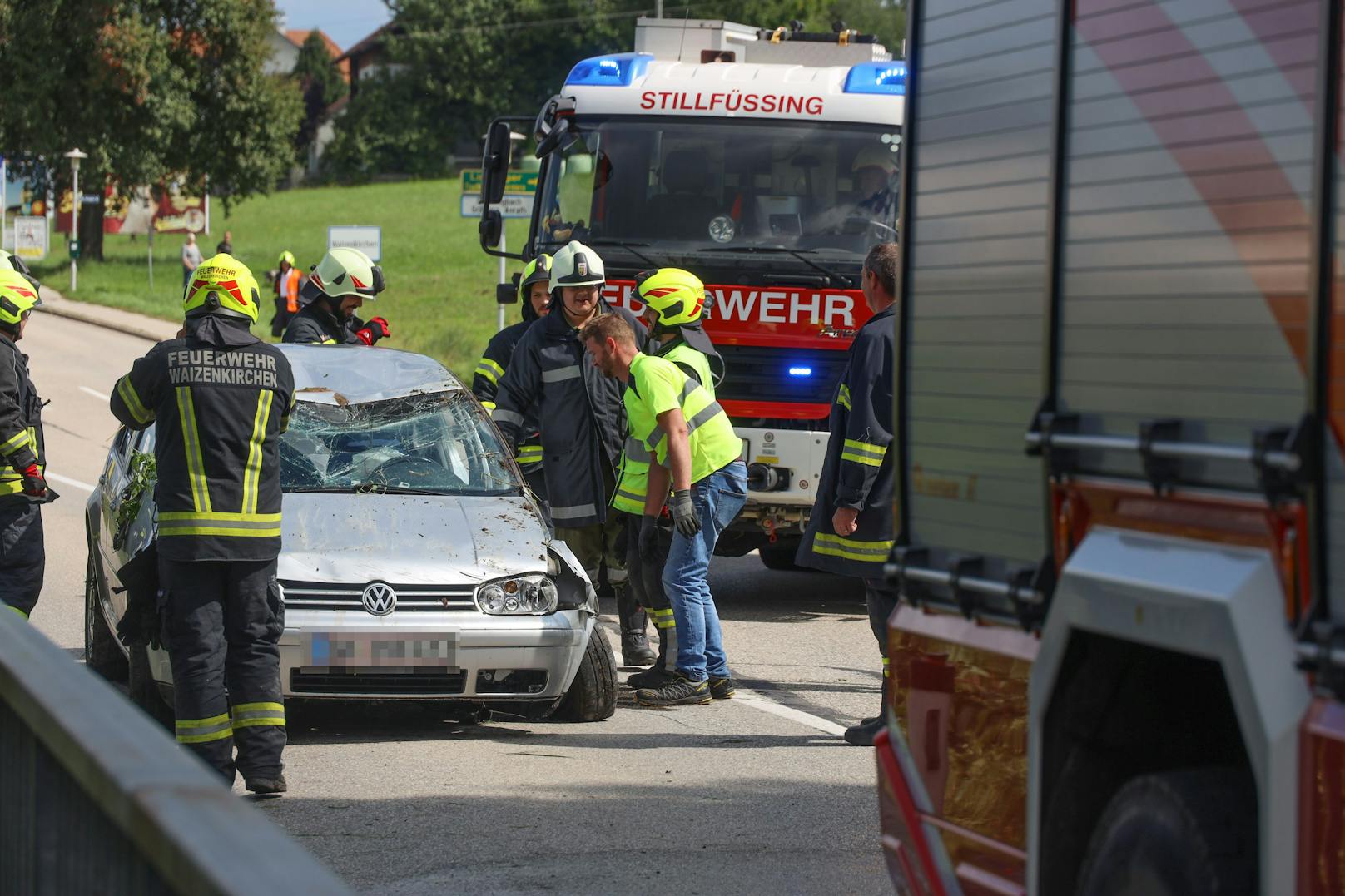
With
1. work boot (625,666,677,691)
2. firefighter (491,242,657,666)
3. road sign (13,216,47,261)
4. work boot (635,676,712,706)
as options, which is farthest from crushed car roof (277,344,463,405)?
road sign (13,216,47,261)

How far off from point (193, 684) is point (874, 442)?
9.19ft

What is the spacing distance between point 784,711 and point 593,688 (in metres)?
0.94

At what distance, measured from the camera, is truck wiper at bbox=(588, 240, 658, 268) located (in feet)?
34.9

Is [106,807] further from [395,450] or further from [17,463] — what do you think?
[395,450]

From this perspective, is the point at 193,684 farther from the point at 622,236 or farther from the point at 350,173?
the point at 350,173

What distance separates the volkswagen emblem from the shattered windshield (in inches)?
32.7

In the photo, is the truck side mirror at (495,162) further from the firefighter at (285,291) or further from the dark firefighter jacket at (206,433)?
the firefighter at (285,291)

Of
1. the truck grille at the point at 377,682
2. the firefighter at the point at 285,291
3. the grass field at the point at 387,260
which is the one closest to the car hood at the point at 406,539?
the truck grille at the point at 377,682

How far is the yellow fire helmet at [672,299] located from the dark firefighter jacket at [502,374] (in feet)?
3.40

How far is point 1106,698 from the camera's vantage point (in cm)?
336

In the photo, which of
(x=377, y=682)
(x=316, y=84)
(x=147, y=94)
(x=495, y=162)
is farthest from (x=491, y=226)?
(x=316, y=84)

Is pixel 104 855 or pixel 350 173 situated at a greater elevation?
pixel 350 173

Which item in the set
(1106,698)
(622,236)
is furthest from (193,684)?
(622,236)

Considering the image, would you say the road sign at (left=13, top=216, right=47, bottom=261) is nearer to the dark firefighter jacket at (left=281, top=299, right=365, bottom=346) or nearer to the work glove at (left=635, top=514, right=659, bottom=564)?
the dark firefighter jacket at (left=281, top=299, right=365, bottom=346)
